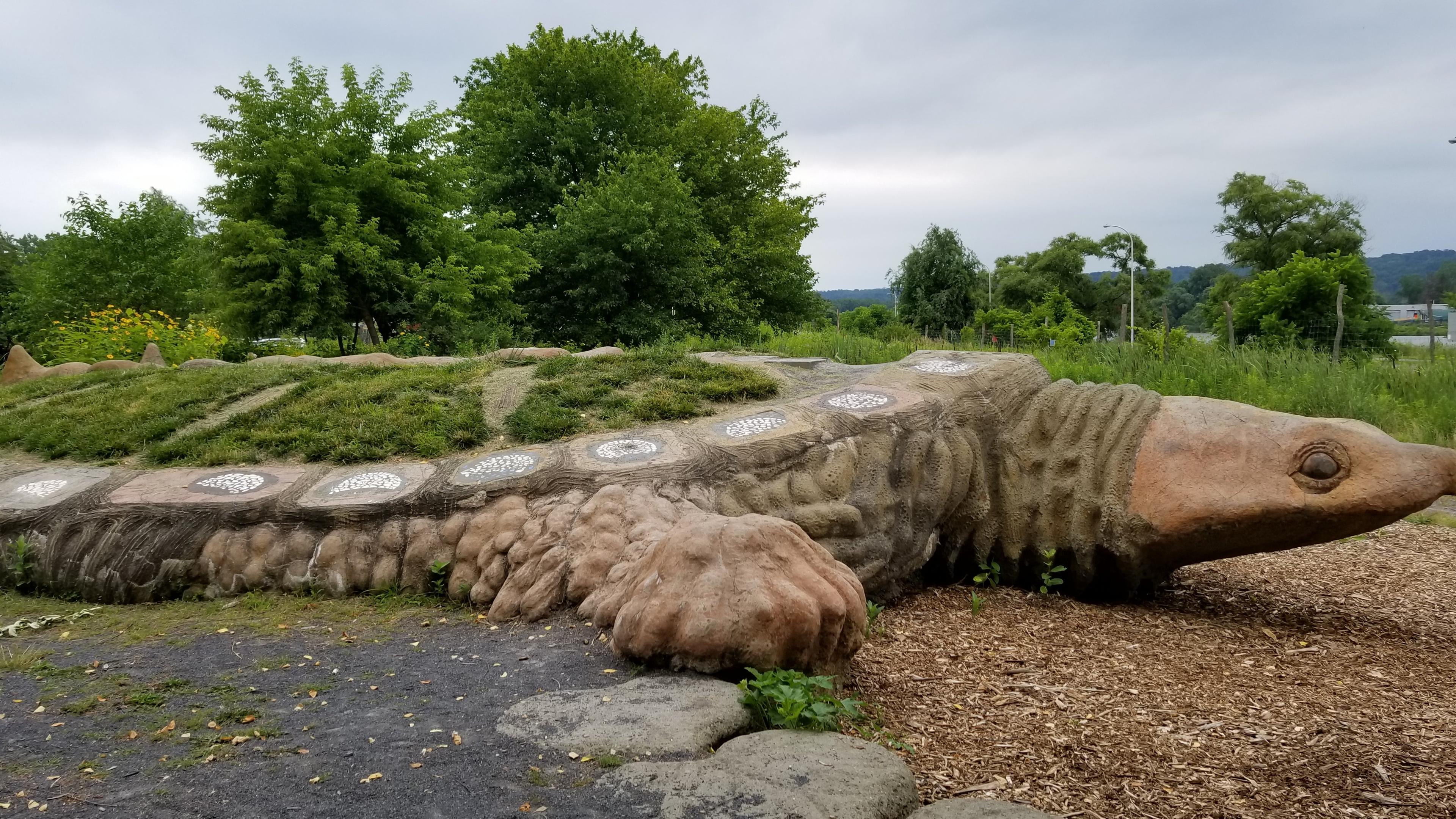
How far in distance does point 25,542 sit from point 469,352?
4.99 m

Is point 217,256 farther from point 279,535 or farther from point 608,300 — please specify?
point 279,535

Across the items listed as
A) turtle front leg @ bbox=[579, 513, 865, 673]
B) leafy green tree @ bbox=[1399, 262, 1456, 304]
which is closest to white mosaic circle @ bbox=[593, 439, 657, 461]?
turtle front leg @ bbox=[579, 513, 865, 673]

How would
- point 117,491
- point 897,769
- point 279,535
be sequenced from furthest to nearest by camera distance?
point 117,491 < point 279,535 < point 897,769

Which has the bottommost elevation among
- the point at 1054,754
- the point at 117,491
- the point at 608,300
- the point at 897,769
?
the point at 1054,754

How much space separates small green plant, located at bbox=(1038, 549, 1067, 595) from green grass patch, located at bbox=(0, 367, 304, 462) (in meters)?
5.95

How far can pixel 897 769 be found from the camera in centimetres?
268

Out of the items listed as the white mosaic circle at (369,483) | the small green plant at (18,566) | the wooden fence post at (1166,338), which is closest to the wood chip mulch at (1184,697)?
the white mosaic circle at (369,483)

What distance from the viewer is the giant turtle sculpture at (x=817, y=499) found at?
470 centimetres

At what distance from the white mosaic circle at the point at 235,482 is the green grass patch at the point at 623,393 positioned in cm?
153

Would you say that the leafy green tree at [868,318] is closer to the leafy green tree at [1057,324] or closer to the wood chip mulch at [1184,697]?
the leafy green tree at [1057,324]

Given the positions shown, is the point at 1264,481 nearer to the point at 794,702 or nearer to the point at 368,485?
the point at 794,702

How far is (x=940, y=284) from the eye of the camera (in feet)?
145

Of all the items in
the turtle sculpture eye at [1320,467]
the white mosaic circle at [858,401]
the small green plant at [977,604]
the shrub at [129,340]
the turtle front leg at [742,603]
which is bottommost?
the small green plant at [977,604]

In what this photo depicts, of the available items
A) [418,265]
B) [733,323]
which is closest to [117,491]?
[418,265]
